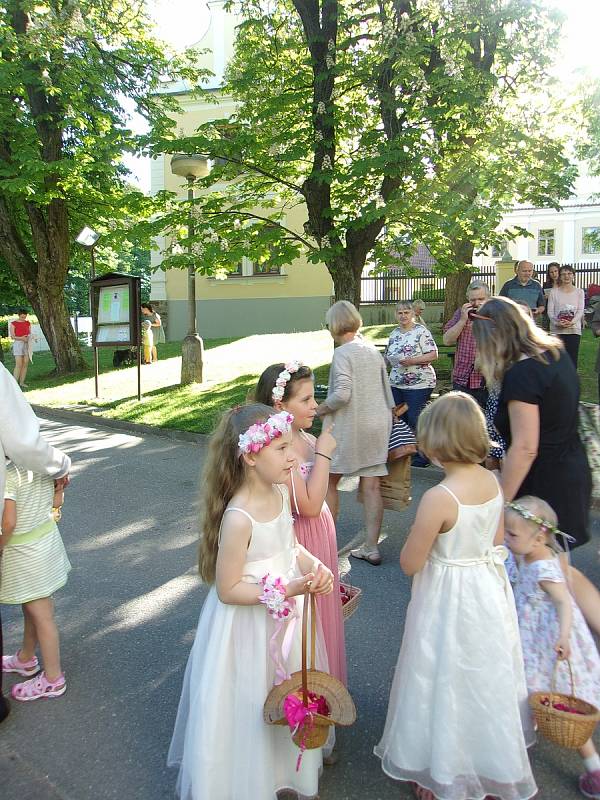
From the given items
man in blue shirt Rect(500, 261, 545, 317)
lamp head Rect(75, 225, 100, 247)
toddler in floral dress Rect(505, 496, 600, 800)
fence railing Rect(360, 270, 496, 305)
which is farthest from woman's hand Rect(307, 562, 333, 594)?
fence railing Rect(360, 270, 496, 305)

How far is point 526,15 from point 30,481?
957cm

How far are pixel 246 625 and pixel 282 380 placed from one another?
1.09 meters

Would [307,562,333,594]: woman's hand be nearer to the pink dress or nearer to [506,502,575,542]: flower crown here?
the pink dress

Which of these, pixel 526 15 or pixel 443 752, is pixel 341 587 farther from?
pixel 526 15

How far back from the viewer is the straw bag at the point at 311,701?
2.15 metres

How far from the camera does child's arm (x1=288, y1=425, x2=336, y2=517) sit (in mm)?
2830

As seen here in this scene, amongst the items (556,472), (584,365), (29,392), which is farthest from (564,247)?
(556,472)

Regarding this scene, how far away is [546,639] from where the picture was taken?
2.59 meters

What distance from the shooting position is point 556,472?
9.96ft

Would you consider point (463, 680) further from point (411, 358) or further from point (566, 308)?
point (566, 308)

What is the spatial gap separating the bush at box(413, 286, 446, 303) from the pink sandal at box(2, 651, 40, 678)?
21174mm

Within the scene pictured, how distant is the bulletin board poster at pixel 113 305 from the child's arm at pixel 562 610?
11.4m

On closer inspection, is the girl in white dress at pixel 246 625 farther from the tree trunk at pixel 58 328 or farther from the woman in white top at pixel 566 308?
the tree trunk at pixel 58 328

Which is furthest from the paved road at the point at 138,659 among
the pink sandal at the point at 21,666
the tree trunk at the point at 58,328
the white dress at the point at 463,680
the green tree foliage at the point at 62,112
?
the tree trunk at the point at 58,328
